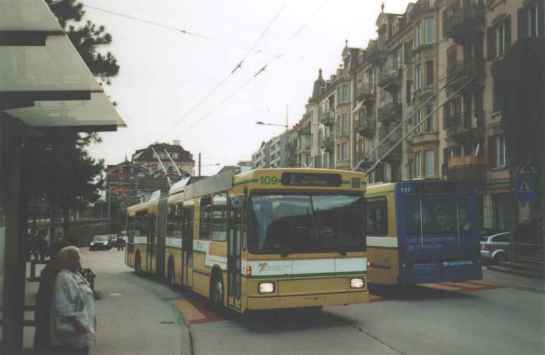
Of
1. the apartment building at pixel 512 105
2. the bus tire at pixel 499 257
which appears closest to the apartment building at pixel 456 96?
the apartment building at pixel 512 105

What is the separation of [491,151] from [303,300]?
27.0 metres

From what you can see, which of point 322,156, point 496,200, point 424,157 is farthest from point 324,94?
point 496,200

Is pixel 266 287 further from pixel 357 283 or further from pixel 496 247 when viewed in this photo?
pixel 496 247

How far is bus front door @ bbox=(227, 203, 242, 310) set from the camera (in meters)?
10.5

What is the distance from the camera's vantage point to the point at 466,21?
35.9 meters

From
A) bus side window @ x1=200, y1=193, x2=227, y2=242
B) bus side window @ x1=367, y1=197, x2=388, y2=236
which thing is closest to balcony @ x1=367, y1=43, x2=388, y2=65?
bus side window @ x1=367, y1=197, x2=388, y2=236

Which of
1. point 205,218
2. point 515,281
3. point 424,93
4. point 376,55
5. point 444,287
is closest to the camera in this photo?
point 205,218

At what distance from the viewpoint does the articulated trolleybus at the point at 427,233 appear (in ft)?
45.5

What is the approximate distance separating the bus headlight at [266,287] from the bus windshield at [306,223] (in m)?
0.52

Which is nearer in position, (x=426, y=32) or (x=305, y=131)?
(x=426, y=32)

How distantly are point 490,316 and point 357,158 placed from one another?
47.3 meters

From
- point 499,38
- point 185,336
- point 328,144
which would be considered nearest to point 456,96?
point 499,38

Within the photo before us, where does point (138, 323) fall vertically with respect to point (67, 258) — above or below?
below

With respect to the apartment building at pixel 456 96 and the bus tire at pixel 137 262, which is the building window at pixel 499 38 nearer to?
the apartment building at pixel 456 96
